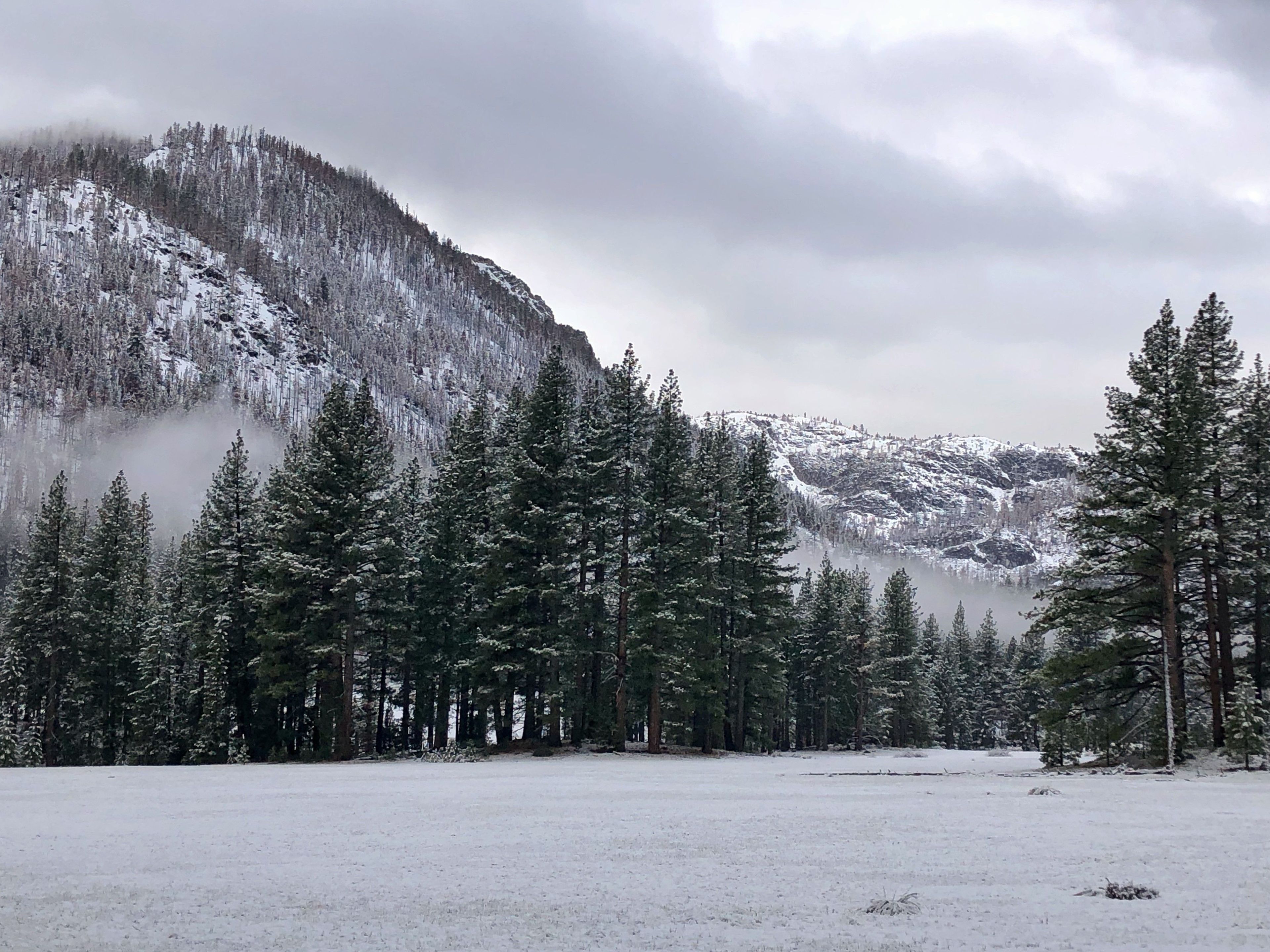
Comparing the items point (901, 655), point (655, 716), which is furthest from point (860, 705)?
point (655, 716)

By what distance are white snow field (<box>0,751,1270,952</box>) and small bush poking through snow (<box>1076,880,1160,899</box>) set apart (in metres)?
0.15

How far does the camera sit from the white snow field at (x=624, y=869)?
837cm

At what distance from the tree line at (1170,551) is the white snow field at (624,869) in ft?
27.4

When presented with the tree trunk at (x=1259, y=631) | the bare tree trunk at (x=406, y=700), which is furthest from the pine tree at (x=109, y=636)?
the tree trunk at (x=1259, y=631)

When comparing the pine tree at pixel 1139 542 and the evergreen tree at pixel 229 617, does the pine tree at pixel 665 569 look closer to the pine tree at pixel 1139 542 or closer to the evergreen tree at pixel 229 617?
the pine tree at pixel 1139 542

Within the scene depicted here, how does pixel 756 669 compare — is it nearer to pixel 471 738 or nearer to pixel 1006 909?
pixel 471 738

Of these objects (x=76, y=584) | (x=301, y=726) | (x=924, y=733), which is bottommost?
(x=924, y=733)

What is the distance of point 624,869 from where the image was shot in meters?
11.4

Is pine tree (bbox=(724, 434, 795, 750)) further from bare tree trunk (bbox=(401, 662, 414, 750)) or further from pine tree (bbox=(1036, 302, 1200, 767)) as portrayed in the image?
pine tree (bbox=(1036, 302, 1200, 767))

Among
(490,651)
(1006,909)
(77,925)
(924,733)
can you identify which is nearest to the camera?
(77,925)

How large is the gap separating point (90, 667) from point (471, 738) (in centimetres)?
2179

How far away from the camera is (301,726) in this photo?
4403 centimetres

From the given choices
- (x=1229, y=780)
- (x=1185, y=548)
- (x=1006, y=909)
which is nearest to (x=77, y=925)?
(x=1006, y=909)

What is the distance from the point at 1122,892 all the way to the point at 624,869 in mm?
5498
